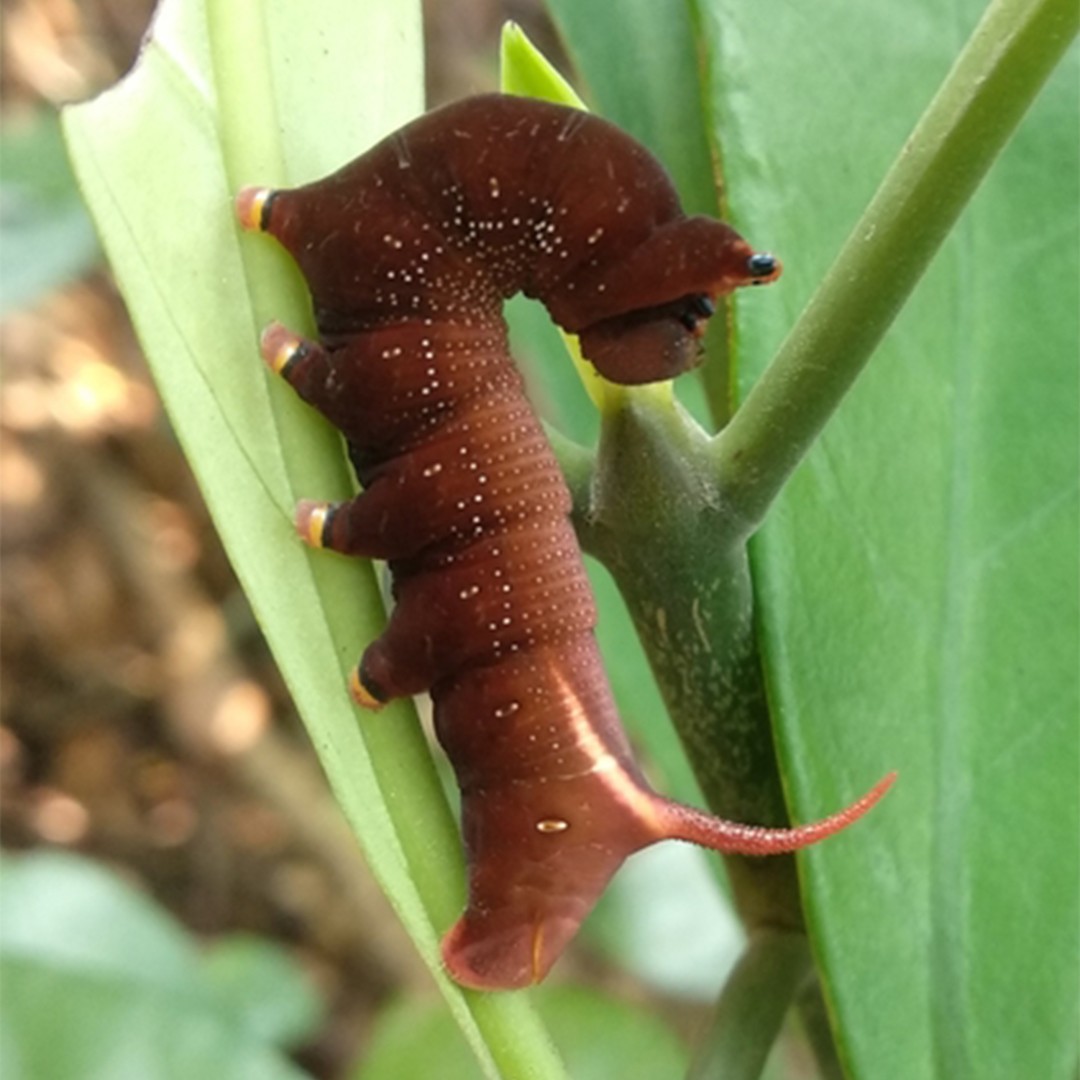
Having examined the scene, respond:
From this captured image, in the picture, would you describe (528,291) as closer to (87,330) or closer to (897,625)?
(897,625)

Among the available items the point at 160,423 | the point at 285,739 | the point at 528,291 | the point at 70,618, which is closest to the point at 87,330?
the point at 160,423

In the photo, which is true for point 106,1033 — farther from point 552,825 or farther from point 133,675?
point 133,675

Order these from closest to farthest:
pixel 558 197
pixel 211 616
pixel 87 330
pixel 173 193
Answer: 1. pixel 173 193
2. pixel 558 197
3. pixel 211 616
4. pixel 87 330

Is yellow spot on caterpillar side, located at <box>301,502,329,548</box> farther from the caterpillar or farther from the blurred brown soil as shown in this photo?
the blurred brown soil

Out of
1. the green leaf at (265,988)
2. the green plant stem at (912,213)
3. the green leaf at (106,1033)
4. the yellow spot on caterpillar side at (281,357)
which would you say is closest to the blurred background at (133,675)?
the green leaf at (265,988)

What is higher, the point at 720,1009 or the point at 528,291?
the point at 528,291

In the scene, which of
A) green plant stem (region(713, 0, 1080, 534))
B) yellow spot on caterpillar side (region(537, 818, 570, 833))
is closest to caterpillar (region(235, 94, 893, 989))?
yellow spot on caterpillar side (region(537, 818, 570, 833))
